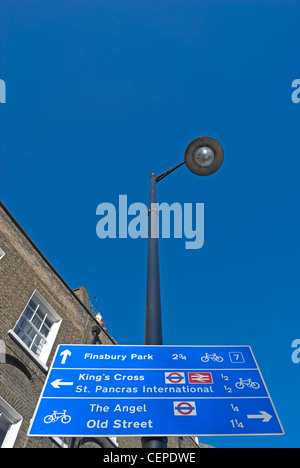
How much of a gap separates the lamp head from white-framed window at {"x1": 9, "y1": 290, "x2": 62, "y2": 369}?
6.18 metres

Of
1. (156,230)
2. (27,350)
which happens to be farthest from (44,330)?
(156,230)

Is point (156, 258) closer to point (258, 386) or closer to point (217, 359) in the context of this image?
point (217, 359)

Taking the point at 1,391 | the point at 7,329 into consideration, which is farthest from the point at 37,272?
the point at 1,391

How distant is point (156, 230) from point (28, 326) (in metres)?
6.44

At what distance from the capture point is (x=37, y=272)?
10.7m

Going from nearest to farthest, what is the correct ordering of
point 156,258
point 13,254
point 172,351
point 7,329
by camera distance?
point 172,351 < point 156,258 < point 7,329 < point 13,254

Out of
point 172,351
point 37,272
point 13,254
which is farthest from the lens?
point 37,272

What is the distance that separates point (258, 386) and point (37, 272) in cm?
887

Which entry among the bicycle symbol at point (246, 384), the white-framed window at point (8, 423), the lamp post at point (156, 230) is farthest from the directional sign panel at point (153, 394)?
the white-framed window at point (8, 423)

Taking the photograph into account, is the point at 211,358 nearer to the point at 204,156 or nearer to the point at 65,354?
the point at 65,354

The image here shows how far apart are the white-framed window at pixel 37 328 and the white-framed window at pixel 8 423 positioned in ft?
4.57

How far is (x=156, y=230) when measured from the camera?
4.82 meters

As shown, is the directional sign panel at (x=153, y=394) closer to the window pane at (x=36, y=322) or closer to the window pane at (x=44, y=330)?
the window pane at (x=36, y=322)

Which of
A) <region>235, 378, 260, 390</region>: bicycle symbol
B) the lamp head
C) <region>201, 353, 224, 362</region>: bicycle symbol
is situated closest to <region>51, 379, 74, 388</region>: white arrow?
<region>201, 353, 224, 362</region>: bicycle symbol
